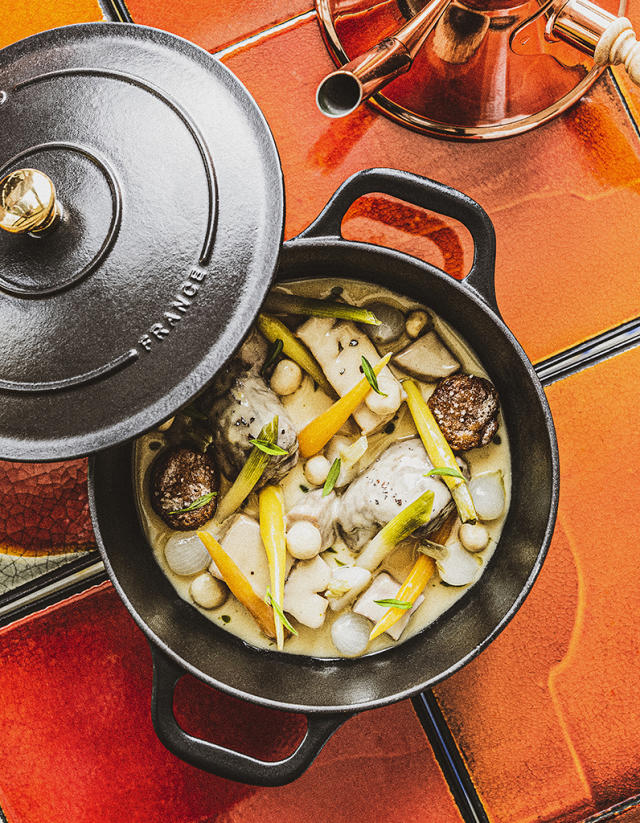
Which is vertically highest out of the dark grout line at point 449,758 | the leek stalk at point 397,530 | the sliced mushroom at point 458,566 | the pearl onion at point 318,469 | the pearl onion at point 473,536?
the pearl onion at point 318,469

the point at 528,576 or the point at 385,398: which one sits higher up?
the point at 385,398

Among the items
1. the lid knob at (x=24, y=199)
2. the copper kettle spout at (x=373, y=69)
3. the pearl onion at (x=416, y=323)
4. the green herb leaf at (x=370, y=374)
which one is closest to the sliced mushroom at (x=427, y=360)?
the pearl onion at (x=416, y=323)

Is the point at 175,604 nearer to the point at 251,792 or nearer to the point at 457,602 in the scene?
the point at 251,792

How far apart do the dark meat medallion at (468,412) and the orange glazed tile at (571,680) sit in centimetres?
23

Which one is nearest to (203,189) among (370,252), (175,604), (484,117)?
(370,252)

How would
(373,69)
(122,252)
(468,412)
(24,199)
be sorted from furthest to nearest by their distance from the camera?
(468,412), (373,69), (122,252), (24,199)

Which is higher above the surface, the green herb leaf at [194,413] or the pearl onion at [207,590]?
the green herb leaf at [194,413]

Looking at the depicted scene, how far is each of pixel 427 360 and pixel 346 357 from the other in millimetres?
159

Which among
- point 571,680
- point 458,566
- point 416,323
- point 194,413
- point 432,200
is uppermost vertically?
point 432,200

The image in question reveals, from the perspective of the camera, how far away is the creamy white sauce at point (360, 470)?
→ 123 cm

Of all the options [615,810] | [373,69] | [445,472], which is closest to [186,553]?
[445,472]

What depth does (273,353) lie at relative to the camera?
1190mm

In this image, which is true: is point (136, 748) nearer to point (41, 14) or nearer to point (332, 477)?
point (332, 477)

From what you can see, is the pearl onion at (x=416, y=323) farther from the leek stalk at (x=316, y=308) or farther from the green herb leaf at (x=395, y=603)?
the green herb leaf at (x=395, y=603)
